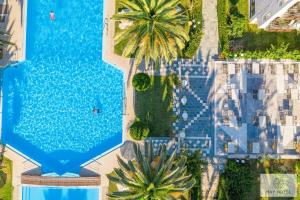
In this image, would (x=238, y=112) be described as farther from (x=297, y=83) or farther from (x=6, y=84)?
(x=6, y=84)

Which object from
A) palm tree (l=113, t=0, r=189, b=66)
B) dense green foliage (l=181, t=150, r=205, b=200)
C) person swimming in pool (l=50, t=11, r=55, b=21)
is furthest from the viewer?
person swimming in pool (l=50, t=11, r=55, b=21)

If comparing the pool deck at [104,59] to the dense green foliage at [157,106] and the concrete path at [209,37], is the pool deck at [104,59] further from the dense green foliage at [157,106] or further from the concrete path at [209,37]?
the concrete path at [209,37]

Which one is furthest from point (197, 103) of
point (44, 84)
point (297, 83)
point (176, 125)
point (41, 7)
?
point (41, 7)

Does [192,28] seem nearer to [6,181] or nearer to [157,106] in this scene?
[157,106]

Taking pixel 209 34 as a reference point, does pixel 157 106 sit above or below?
below

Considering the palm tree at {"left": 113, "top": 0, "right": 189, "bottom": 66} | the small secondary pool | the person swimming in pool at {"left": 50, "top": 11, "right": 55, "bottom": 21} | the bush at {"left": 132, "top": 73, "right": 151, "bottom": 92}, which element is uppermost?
the person swimming in pool at {"left": 50, "top": 11, "right": 55, "bottom": 21}

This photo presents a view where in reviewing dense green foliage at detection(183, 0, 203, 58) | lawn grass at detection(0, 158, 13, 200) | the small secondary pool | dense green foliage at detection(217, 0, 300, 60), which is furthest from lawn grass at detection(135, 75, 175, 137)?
lawn grass at detection(0, 158, 13, 200)

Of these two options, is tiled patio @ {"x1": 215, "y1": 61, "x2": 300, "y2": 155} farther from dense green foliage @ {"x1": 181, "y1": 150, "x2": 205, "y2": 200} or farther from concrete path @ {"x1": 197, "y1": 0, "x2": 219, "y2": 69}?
dense green foliage @ {"x1": 181, "y1": 150, "x2": 205, "y2": 200}

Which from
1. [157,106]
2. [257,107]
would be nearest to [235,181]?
[257,107]
